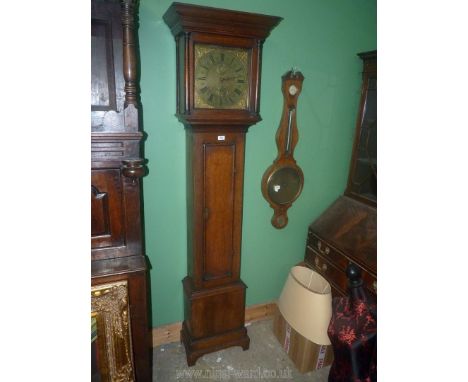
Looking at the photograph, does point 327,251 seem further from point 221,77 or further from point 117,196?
point 117,196

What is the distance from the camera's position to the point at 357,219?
7.61ft

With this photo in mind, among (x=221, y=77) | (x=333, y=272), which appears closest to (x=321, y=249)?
(x=333, y=272)

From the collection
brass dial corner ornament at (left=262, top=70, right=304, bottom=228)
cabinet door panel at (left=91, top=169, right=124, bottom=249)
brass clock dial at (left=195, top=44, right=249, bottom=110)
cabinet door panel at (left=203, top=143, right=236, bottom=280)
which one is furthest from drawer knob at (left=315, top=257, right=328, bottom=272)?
cabinet door panel at (left=91, top=169, right=124, bottom=249)

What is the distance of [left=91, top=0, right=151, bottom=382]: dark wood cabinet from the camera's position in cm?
131

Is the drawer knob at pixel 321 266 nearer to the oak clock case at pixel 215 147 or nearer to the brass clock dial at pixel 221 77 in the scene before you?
the oak clock case at pixel 215 147

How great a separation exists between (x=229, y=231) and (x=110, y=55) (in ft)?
4.18

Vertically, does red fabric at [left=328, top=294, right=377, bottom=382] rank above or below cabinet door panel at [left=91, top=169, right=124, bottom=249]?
below

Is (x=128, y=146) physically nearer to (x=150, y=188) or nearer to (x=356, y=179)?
(x=150, y=188)

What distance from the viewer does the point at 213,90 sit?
1750 millimetres

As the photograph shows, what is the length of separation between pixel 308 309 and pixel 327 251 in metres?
0.60

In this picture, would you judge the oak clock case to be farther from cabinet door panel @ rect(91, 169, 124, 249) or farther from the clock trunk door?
cabinet door panel @ rect(91, 169, 124, 249)

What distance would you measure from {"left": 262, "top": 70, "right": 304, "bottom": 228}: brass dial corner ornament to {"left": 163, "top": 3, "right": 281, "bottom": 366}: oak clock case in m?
0.41
